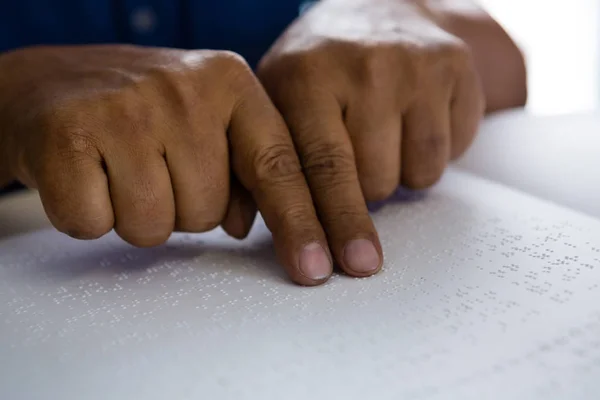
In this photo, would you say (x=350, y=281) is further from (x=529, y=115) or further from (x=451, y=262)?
(x=529, y=115)

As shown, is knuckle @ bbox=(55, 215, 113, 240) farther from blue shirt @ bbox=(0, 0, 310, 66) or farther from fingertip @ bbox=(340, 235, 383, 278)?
blue shirt @ bbox=(0, 0, 310, 66)

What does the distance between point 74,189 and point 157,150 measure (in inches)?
2.7

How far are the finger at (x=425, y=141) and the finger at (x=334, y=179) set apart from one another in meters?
0.06

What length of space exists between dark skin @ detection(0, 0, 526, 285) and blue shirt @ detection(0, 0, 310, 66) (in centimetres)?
19

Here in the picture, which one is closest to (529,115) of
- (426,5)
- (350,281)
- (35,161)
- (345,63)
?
(426,5)

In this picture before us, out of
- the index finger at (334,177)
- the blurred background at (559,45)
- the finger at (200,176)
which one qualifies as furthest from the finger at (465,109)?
the blurred background at (559,45)

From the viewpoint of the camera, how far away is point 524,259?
46 centimetres

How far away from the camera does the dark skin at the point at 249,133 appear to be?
1.51 ft

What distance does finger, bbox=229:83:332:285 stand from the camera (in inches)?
18.7

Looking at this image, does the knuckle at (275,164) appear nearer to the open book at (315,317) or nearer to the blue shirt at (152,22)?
the open book at (315,317)

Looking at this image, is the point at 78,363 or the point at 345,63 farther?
the point at 345,63

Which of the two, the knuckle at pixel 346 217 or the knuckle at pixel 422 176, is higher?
the knuckle at pixel 346 217

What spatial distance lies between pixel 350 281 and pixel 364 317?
60 mm

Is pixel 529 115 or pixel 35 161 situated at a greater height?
pixel 35 161
